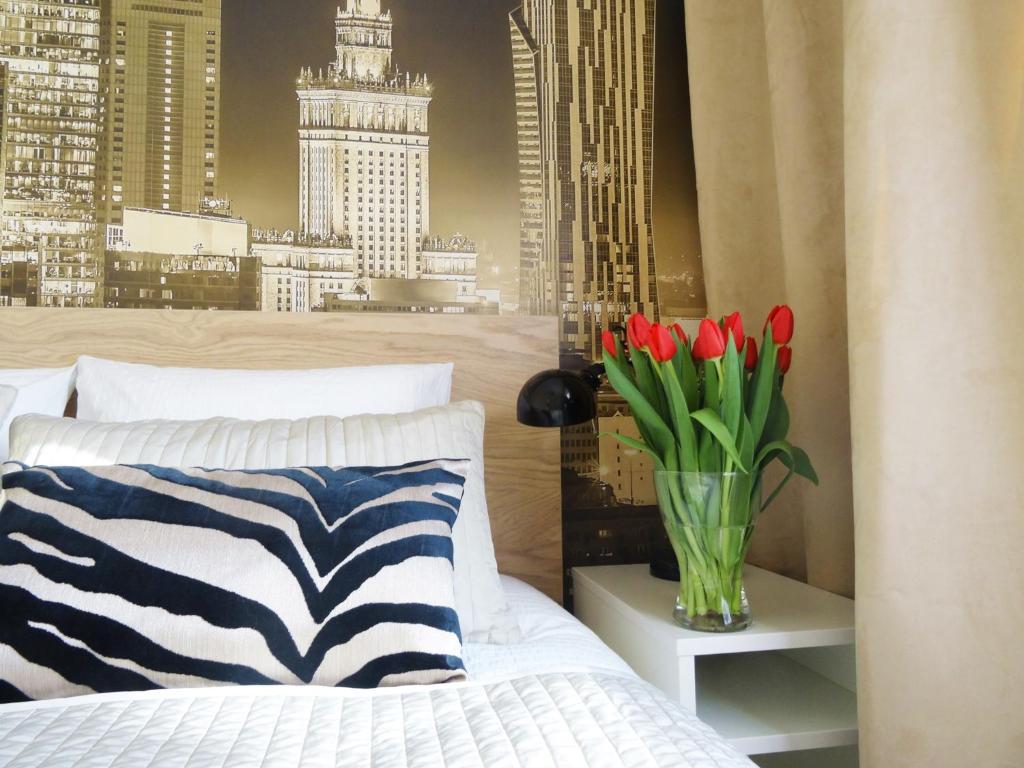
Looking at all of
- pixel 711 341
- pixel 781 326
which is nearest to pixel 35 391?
pixel 711 341

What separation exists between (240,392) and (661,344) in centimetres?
76

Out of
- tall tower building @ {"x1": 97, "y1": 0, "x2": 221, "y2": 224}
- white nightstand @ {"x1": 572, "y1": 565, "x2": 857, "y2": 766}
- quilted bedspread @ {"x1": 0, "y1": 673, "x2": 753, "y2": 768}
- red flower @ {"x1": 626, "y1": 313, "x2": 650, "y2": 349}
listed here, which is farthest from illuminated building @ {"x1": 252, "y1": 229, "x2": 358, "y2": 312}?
quilted bedspread @ {"x1": 0, "y1": 673, "x2": 753, "y2": 768}

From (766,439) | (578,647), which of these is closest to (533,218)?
(766,439)

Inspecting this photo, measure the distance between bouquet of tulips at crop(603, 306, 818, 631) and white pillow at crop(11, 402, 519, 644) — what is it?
11.9 inches

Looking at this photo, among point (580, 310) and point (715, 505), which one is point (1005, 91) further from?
point (580, 310)

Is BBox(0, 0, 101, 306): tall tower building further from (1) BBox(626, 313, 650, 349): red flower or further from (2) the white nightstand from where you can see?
(2) the white nightstand

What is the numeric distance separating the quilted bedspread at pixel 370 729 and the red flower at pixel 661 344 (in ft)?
1.83

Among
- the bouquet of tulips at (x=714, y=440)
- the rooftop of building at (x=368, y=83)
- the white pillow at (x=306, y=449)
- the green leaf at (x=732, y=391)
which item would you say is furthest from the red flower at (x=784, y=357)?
the rooftop of building at (x=368, y=83)

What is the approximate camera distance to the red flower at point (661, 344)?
128 cm

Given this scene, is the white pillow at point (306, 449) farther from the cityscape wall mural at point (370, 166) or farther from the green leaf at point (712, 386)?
the cityscape wall mural at point (370, 166)

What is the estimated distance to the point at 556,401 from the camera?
1436 millimetres

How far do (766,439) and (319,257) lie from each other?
107 cm

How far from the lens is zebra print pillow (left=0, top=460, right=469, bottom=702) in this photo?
910 mm

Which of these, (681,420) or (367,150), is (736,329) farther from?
(367,150)
